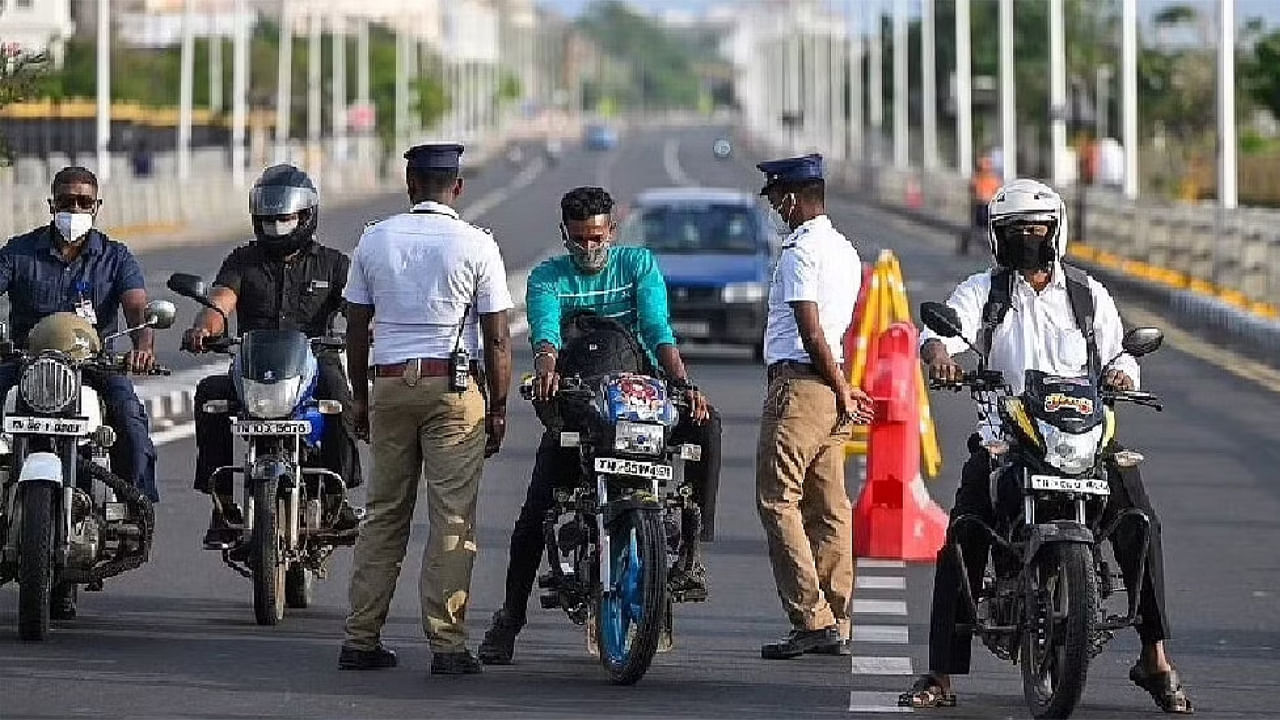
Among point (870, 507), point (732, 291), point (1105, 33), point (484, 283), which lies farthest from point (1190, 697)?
point (1105, 33)

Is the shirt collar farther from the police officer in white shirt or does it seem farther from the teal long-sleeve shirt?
the police officer in white shirt

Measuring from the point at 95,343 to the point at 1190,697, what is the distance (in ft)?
13.7

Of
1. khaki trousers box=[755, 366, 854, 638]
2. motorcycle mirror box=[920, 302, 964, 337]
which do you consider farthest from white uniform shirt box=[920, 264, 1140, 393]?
khaki trousers box=[755, 366, 854, 638]

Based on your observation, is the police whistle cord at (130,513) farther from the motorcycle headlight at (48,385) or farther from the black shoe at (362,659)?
the black shoe at (362,659)

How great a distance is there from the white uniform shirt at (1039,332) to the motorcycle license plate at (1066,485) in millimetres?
514

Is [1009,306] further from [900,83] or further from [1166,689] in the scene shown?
[900,83]

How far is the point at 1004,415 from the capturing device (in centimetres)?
1063

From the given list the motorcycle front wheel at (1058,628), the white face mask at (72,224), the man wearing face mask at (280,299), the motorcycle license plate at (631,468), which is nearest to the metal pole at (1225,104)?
the man wearing face mask at (280,299)

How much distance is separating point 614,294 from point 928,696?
1.91m

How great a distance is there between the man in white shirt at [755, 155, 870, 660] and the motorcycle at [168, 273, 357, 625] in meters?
1.65

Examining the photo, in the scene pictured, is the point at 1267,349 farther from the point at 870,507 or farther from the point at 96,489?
the point at 96,489

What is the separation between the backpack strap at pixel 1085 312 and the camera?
10773mm

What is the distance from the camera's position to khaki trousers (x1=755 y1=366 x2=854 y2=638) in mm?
12242

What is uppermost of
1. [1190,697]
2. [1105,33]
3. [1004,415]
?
[1105,33]
